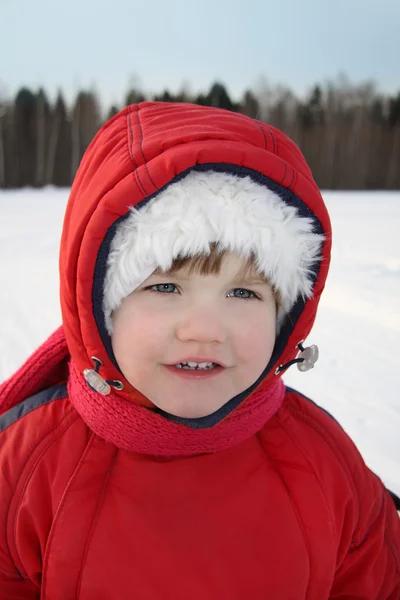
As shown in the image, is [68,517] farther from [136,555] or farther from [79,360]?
[79,360]

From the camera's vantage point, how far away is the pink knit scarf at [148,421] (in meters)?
1.01

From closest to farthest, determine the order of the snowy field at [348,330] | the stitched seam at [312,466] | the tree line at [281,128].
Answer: the stitched seam at [312,466] < the snowy field at [348,330] < the tree line at [281,128]

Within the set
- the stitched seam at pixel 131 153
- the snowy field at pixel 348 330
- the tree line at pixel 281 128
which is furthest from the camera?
the tree line at pixel 281 128

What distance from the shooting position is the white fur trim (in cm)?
87

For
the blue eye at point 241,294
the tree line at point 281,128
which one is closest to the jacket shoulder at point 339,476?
the blue eye at point 241,294

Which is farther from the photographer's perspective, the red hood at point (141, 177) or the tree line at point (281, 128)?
the tree line at point (281, 128)

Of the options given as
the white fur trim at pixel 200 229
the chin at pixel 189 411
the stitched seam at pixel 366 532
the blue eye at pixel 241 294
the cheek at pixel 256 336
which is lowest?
the stitched seam at pixel 366 532

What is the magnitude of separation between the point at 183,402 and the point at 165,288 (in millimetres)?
221

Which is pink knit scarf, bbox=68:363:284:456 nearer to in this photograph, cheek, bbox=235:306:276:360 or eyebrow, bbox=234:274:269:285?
cheek, bbox=235:306:276:360

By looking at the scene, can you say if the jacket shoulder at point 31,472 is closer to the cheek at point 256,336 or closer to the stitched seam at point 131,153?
the cheek at point 256,336

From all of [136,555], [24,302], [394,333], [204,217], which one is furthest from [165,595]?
[24,302]

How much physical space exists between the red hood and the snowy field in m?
1.25

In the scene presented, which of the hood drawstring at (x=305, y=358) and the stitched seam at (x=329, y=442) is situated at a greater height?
the hood drawstring at (x=305, y=358)

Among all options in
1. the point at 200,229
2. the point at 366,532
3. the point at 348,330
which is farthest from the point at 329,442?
the point at 348,330
